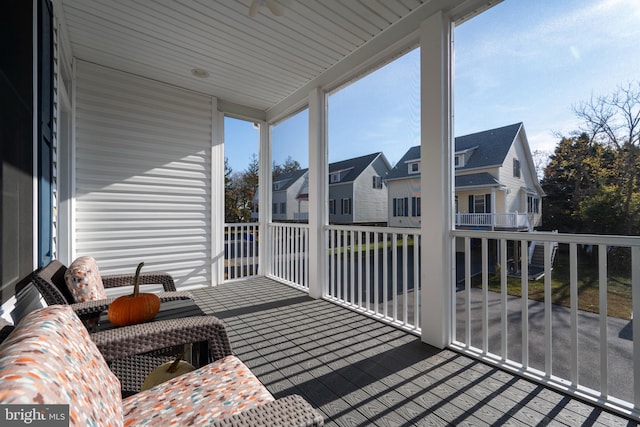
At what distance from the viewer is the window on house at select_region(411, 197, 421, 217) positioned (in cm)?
264

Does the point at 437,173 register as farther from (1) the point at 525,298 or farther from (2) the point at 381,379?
(2) the point at 381,379

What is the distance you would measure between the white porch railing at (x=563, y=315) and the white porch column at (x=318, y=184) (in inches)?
69.6

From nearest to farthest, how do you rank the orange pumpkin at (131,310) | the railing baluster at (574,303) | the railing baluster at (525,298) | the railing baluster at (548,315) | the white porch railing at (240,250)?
the orange pumpkin at (131,310) < the railing baluster at (574,303) < the railing baluster at (548,315) < the railing baluster at (525,298) < the white porch railing at (240,250)

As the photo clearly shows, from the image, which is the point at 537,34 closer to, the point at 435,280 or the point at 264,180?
the point at 435,280

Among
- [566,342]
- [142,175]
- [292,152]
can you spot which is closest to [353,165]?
[292,152]

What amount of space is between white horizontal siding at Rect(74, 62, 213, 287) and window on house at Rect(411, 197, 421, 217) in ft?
9.91

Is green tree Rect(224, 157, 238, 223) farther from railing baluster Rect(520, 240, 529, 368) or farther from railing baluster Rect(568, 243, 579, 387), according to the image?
railing baluster Rect(568, 243, 579, 387)

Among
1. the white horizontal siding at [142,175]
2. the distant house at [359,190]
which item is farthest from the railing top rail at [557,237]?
the white horizontal siding at [142,175]

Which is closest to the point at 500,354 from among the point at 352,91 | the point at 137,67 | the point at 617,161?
the point at 617,161

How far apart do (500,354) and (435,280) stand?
27.1 inches

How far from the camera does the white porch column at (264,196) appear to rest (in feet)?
16.4

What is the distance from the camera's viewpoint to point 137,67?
3.60 m

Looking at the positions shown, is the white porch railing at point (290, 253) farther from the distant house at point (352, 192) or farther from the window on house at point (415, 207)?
the window on house at point (415, 207)

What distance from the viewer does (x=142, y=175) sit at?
3918 millimetres
